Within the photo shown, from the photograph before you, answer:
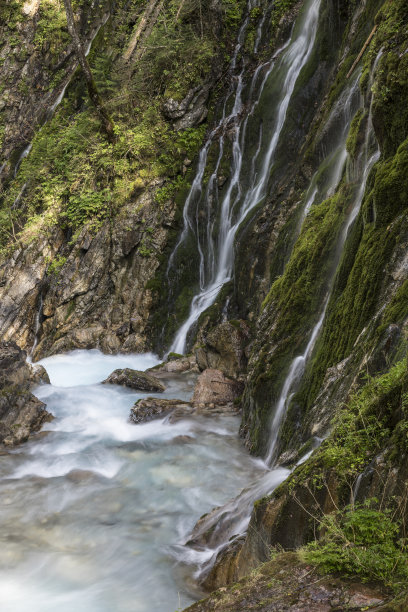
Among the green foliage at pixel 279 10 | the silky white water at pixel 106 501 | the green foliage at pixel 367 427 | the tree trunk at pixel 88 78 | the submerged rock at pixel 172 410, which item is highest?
the green foliage at pixel 279 10

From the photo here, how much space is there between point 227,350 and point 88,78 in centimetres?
1123

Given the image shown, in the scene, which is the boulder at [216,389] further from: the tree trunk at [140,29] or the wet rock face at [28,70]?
the wet rock face at [28,70]

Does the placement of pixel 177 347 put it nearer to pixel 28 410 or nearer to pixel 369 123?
pixel 28 410

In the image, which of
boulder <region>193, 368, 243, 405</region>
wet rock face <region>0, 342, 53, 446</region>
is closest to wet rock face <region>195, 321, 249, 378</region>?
boulder <region>193, 368, 243, 405</region>

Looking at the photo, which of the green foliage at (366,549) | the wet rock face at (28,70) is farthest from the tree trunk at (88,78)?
the green foliage at (366,549)

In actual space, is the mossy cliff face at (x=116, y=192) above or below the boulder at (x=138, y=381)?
above

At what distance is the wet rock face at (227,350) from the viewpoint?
10336 mm

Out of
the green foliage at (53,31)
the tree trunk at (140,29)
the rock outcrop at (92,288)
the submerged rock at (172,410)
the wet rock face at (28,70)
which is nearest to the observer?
the submerged rock at (172,410)

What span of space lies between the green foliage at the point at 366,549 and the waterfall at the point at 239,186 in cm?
1080

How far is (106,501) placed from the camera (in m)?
6.60

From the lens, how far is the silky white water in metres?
4.74

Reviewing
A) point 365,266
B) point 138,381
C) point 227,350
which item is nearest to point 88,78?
point 138,381

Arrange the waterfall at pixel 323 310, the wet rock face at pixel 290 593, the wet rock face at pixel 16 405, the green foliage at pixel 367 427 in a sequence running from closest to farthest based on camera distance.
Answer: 1. the wet rock face at pixel 290 593
2. the green foliage at pixel 367 427
3. the waterfall at pixel 323 310
4. the wet rock face at pixel 16 405

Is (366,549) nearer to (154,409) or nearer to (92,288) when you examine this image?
(154,409)
